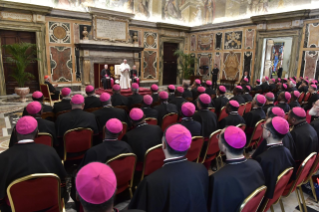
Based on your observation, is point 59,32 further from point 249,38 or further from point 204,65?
point 249,38

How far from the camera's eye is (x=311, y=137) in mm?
2695

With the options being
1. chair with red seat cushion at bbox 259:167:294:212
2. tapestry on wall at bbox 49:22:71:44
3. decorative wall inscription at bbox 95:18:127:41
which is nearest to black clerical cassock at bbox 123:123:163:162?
chair with red seat cushion at bbox 259:167:294:212

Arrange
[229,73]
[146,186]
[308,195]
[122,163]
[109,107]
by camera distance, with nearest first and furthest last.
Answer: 1. [146,186]
2. [122,163]
3. [308,195]
4. [109,107]
5. [229,73]

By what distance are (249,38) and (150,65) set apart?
238 inches

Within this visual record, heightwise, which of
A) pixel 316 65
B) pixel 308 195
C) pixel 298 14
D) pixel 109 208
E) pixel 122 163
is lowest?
pixel 308 195

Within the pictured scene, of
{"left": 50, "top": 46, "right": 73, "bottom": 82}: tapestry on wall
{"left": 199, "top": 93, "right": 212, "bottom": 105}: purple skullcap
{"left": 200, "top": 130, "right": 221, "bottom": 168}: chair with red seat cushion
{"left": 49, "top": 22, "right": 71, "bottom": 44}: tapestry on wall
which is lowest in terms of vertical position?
{"left": 200, "top": 130, "right": 221, "bottom": 168}: chair with red seat cushion

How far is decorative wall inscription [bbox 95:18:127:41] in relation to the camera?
1141 centimetres

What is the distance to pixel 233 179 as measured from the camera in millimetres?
1589

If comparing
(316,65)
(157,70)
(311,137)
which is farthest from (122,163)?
(157,70)

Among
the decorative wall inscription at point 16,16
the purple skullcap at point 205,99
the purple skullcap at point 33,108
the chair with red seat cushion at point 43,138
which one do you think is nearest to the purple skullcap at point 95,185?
the chair with red seat cushion at point 43,138

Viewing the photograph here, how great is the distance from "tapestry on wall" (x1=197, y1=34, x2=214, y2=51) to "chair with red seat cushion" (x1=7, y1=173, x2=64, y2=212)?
13.8 m

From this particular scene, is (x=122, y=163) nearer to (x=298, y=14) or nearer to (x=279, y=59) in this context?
(x=298, y=14)

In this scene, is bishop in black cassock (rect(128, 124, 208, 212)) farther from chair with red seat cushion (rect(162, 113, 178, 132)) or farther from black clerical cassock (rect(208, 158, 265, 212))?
chair with red seat cushion (rect(162, 113, 178, 132))

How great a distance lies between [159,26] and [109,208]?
536 inches
